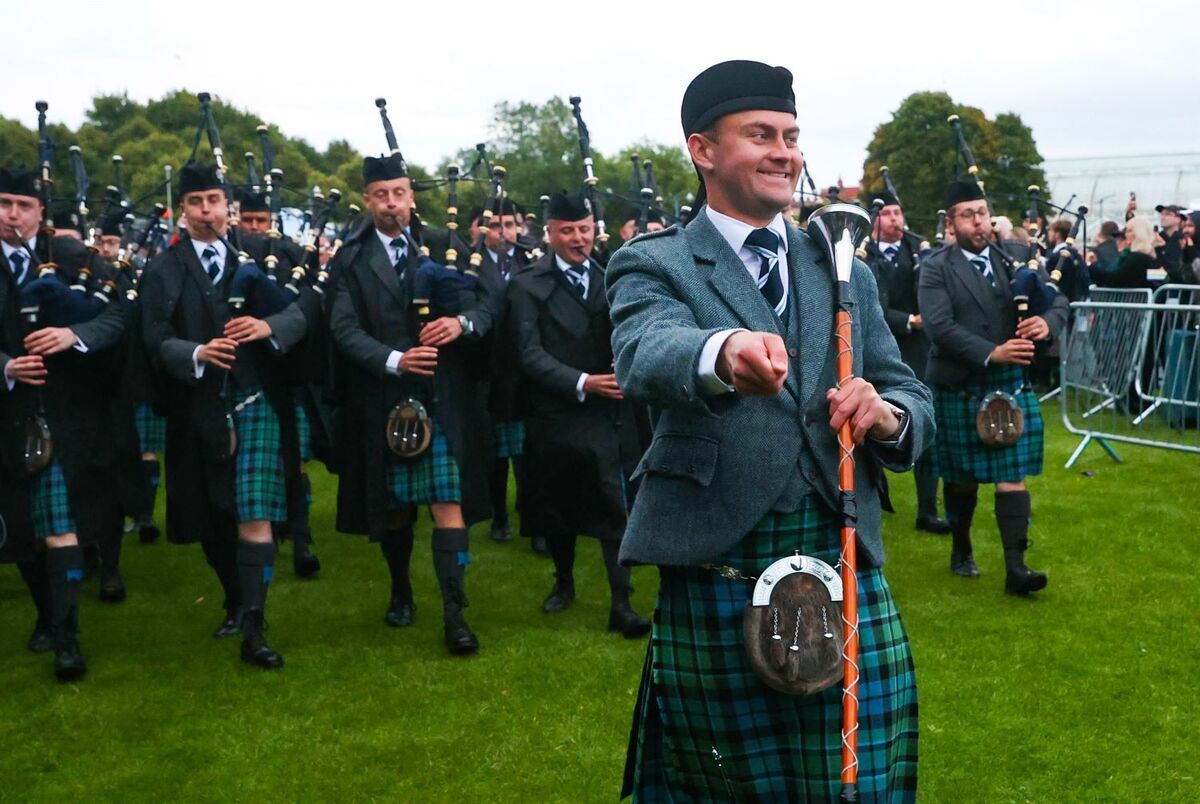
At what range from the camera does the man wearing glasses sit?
19.2 feet

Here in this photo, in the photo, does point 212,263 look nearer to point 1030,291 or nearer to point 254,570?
point 254,570

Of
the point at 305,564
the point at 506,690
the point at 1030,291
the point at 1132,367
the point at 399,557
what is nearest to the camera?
the point at 506,690

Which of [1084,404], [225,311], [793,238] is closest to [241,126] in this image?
[1084,404]

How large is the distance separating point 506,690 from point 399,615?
1.12 m

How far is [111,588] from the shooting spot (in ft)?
20.6

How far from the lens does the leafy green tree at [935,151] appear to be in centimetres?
3019

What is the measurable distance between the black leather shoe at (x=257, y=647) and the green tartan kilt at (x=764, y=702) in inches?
119

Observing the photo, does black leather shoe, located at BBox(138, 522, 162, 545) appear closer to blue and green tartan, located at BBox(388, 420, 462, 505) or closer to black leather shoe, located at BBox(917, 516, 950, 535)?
blue and green tartan, located at BBox(388, 420, 462, 505)

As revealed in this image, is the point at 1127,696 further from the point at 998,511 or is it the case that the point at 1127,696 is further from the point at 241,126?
the point at 241,126

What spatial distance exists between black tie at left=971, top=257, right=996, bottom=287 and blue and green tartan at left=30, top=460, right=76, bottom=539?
13.6ft

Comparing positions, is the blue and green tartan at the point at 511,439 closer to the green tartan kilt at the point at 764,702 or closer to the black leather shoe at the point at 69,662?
the black leather shoe at the point at 69,662

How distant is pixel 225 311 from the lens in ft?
17.4

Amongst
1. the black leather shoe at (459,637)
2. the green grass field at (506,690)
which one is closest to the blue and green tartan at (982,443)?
the green grass field at (506,690)

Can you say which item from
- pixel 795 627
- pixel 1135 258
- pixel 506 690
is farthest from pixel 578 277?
pixel 1135 258
